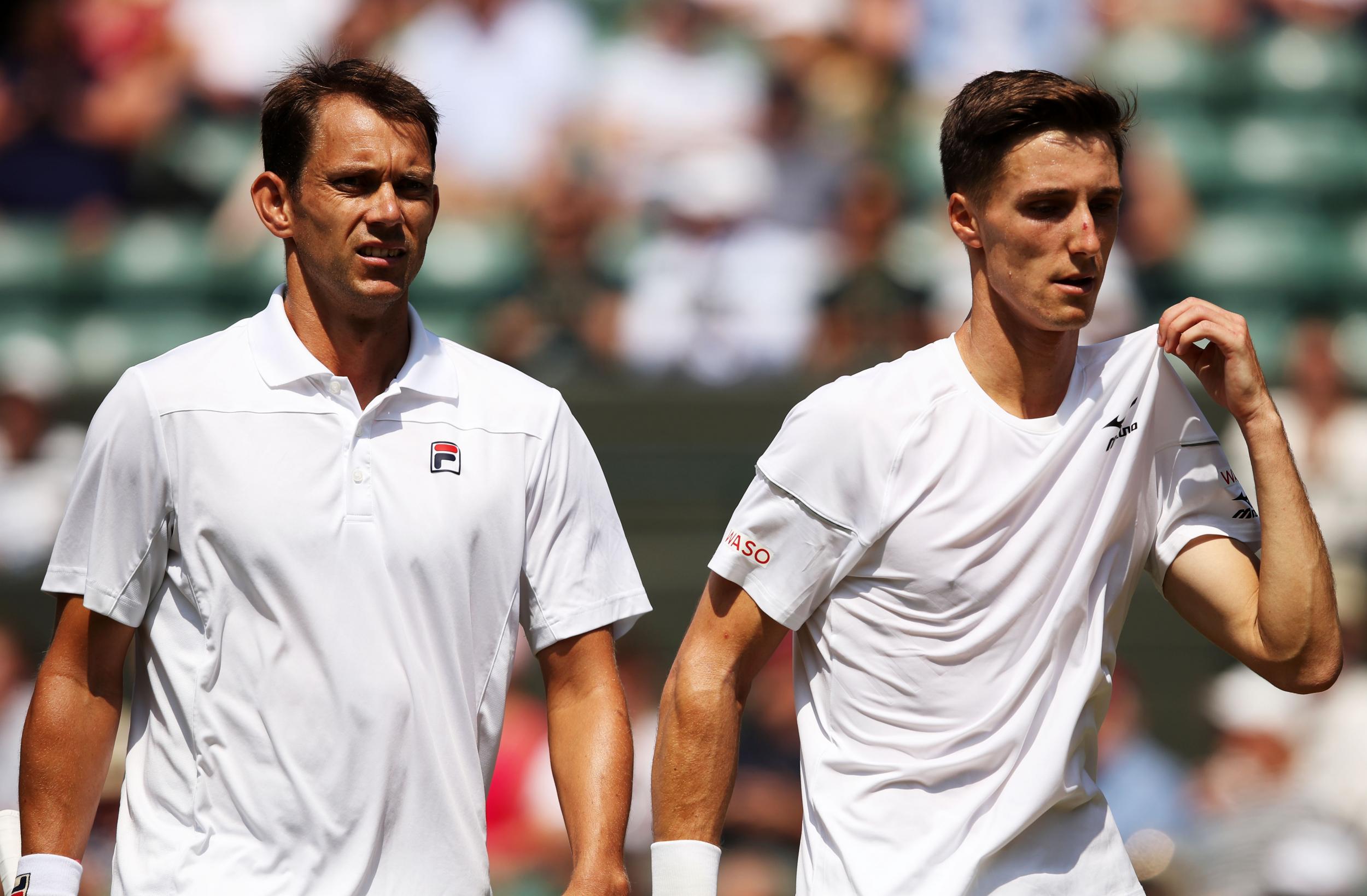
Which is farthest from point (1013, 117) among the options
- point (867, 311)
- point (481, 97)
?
point (481, 97)

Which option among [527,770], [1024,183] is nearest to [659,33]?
[527,770]

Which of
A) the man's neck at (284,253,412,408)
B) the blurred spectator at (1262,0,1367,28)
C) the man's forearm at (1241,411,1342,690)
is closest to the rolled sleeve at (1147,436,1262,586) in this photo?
the man's forearm at (1241,411,1342,690)

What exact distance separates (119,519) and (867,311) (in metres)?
4.89

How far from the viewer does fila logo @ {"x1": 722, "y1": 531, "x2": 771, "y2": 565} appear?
10.3 feet

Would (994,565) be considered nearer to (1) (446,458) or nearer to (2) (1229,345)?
(2) (1229,345)

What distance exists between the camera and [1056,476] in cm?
312

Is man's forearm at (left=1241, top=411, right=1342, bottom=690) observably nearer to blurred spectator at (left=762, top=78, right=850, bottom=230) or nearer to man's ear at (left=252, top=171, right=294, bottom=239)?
man's ear at (left=252, top=171, right=294, bottom=239)

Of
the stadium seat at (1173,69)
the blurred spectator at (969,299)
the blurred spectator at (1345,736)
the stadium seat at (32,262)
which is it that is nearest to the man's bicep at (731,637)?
the blurred spectator at (1345,736)

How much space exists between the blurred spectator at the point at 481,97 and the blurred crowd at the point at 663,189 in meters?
0.01

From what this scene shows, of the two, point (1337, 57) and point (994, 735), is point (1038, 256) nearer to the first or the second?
point (994, 735)

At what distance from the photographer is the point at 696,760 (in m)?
3.09

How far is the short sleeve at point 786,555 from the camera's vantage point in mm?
3098

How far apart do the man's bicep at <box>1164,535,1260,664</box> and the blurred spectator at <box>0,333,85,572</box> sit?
5465mm

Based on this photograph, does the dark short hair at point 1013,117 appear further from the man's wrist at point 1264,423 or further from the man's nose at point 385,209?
the man's nose at point 385,209
